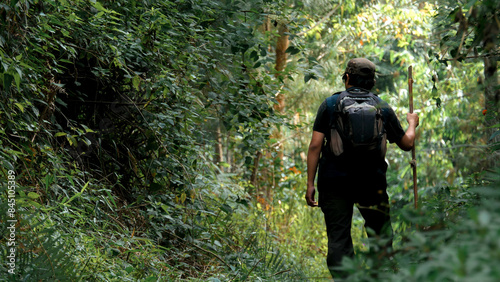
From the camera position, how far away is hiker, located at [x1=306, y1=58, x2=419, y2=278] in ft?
11.3

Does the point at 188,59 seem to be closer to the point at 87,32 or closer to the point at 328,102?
the point at 87,32

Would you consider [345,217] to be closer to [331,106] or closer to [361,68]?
[331,106]

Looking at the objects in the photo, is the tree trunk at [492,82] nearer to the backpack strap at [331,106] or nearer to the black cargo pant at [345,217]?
the black cargo pant at [345,217]

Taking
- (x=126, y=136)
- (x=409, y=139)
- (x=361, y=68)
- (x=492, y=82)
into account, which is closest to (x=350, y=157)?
(x=409, y=139)

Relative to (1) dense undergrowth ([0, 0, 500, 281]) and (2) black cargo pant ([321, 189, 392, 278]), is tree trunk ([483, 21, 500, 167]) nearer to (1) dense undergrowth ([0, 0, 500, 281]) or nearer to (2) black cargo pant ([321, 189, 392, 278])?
(1) dense undergrowth ([0, 0, 500, 281])

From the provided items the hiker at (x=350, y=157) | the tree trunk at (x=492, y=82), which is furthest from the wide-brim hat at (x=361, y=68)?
the tree trunk at (x=492, y=82)

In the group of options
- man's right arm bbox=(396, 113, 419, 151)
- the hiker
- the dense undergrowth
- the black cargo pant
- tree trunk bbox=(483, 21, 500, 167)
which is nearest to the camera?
tree trunk bbox=(483, 21, 500, 167)

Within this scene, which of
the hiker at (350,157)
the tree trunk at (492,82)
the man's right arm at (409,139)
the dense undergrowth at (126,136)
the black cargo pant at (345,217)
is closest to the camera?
the tree trunk at (492,82)

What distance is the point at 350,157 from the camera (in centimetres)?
353

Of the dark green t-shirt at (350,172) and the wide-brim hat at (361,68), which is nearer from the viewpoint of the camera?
the dark green t-shirt at (350,172)

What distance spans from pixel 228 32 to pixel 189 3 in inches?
17.7

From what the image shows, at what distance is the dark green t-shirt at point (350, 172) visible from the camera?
3.54 metres

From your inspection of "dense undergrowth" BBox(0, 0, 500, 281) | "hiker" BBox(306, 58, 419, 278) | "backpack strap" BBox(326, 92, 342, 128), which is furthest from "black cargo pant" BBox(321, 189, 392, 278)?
"backpack strap" BBox(326, 92, 342, 128)

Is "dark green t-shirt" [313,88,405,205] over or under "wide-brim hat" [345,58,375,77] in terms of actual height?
under
